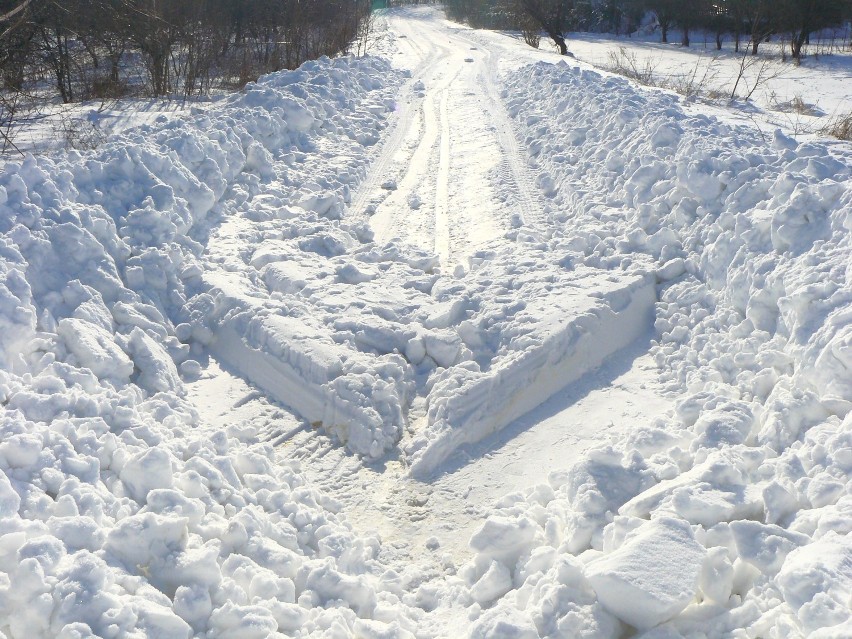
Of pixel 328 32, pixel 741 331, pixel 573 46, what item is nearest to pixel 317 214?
pixel 741 331

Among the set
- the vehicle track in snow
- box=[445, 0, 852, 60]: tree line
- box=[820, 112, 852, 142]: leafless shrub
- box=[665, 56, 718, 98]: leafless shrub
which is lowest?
the vehicle track in snow

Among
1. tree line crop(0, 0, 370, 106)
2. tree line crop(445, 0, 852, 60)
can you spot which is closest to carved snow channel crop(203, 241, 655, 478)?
tree line crop(0, 0, 370, 106)

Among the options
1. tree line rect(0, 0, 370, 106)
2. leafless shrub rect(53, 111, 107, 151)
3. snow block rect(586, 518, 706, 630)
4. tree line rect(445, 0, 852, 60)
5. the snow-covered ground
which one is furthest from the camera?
tree line rect(445, 0, 852, 60)

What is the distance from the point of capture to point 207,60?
13719 mm

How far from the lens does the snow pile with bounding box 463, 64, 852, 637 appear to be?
340cm

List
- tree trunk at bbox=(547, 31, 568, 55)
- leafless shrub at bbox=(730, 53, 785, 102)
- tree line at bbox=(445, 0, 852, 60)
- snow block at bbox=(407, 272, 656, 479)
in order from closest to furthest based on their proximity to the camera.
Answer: snow block at bbox=(407, 272, 656, 479), leafless shrub at bbox=(730, 53, 785, 102), tree line at bbox=(445, 0, 852, 60), tree trunk at bbox=(547, 31, 568, 55)

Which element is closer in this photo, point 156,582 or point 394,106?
point 156,582

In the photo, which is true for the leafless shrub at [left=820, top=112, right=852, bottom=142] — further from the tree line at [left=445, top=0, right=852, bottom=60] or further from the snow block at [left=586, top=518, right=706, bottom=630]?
the tree line at [left=445, top=0, right=852, bottom=60]

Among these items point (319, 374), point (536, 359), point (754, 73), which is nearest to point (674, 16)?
point (754, 73)

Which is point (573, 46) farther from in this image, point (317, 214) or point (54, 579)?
point (54, 579)

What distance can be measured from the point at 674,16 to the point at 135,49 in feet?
84.1

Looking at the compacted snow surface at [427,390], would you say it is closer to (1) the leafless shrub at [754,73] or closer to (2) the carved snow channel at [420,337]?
(2) the carved snow channel at [420,337]

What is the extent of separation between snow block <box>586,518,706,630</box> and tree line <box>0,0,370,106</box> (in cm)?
911

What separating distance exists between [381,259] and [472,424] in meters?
2.49
